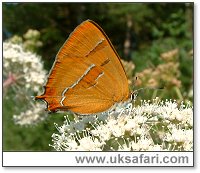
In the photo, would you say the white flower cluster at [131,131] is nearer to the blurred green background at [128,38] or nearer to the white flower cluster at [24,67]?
the blurred green background at [128,38]

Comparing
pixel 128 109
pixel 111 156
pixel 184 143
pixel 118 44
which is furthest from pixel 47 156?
pixel 118 44

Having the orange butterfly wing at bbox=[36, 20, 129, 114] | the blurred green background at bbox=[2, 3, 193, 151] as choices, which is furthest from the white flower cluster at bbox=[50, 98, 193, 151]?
the blurred green background at bbox=[2, 3, 193, 151]

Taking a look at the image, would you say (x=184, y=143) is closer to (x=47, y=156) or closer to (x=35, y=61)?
(x=47, y=156)

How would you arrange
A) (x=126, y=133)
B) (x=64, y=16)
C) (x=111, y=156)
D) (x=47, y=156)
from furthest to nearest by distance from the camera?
(x=64, y=16) < (x=47, y=156) < (x=111, y=156) < (x=126, y=133)

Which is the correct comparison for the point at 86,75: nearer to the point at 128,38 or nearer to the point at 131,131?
the point at 131,131

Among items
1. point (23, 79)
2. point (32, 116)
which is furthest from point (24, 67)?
point (32, 116)
